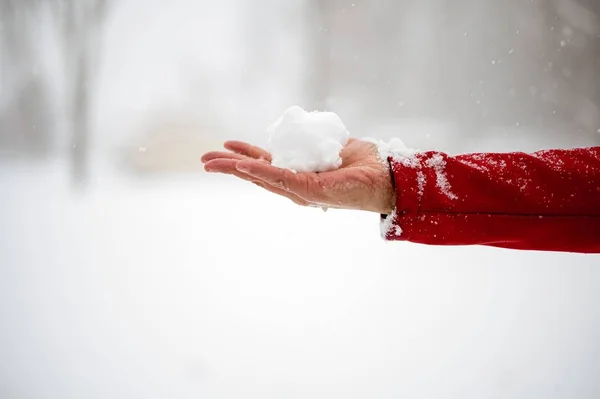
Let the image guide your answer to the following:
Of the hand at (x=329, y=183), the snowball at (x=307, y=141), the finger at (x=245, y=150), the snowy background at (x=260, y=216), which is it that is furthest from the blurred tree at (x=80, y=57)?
the hand at (x=329, y=183)

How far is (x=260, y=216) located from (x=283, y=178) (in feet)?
7.59

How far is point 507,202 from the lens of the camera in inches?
32.6

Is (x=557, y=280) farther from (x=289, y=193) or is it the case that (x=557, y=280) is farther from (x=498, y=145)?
(x=498, y=145)

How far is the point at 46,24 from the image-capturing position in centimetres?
420

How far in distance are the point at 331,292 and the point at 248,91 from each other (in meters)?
3.18

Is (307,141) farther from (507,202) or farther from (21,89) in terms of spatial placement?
(21,89)

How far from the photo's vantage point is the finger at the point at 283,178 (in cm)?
84

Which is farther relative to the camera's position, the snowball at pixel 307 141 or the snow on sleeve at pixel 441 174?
the snowball at pixel 307 141

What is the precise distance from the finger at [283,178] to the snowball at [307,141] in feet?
0.34

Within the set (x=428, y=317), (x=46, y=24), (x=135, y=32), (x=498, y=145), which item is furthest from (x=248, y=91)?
(x=428, y=317)

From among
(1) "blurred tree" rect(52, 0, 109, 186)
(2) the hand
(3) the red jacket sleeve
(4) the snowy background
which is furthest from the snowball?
(1) "blurred tree" rect(52, 0, 109, 186)

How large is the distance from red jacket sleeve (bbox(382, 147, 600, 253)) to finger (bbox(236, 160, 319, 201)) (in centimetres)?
17

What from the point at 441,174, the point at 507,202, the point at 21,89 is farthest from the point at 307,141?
the point at 21,89

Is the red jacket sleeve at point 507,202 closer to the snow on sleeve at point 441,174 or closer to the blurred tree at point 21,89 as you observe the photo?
the snow on sleeve at point 441,174
